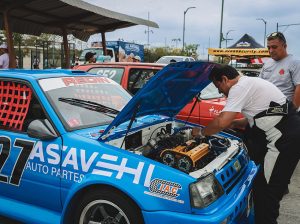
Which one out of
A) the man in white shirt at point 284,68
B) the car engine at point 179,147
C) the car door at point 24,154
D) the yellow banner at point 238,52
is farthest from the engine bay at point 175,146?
the yellow banner at point 238,52

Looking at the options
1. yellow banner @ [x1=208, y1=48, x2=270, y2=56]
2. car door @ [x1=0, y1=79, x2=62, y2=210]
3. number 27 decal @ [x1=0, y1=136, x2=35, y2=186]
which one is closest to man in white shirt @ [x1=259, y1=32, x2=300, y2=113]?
car door @ [x1=0, y1=79, x2=62, y2=210]

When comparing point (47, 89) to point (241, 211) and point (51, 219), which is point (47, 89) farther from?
point (241, 211)

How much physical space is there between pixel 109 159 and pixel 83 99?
41.9 inches

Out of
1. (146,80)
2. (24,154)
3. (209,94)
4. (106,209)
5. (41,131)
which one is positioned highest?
(146,80)

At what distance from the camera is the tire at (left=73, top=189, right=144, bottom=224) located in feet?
8.77

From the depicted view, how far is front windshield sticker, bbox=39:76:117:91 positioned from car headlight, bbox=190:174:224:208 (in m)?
1.70

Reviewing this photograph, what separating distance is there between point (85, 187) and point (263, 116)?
5.58ft

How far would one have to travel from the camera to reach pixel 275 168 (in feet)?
10.9

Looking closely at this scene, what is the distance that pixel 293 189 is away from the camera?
5141 millimetres

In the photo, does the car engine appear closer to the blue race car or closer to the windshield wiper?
the blue race car

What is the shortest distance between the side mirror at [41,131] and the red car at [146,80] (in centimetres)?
320

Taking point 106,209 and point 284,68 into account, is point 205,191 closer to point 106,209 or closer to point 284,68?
point 106,209

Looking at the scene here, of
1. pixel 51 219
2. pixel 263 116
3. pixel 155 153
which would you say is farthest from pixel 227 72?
pixel 51 219

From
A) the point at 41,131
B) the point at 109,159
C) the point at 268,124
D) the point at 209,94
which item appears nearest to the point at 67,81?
the point at 41,131
